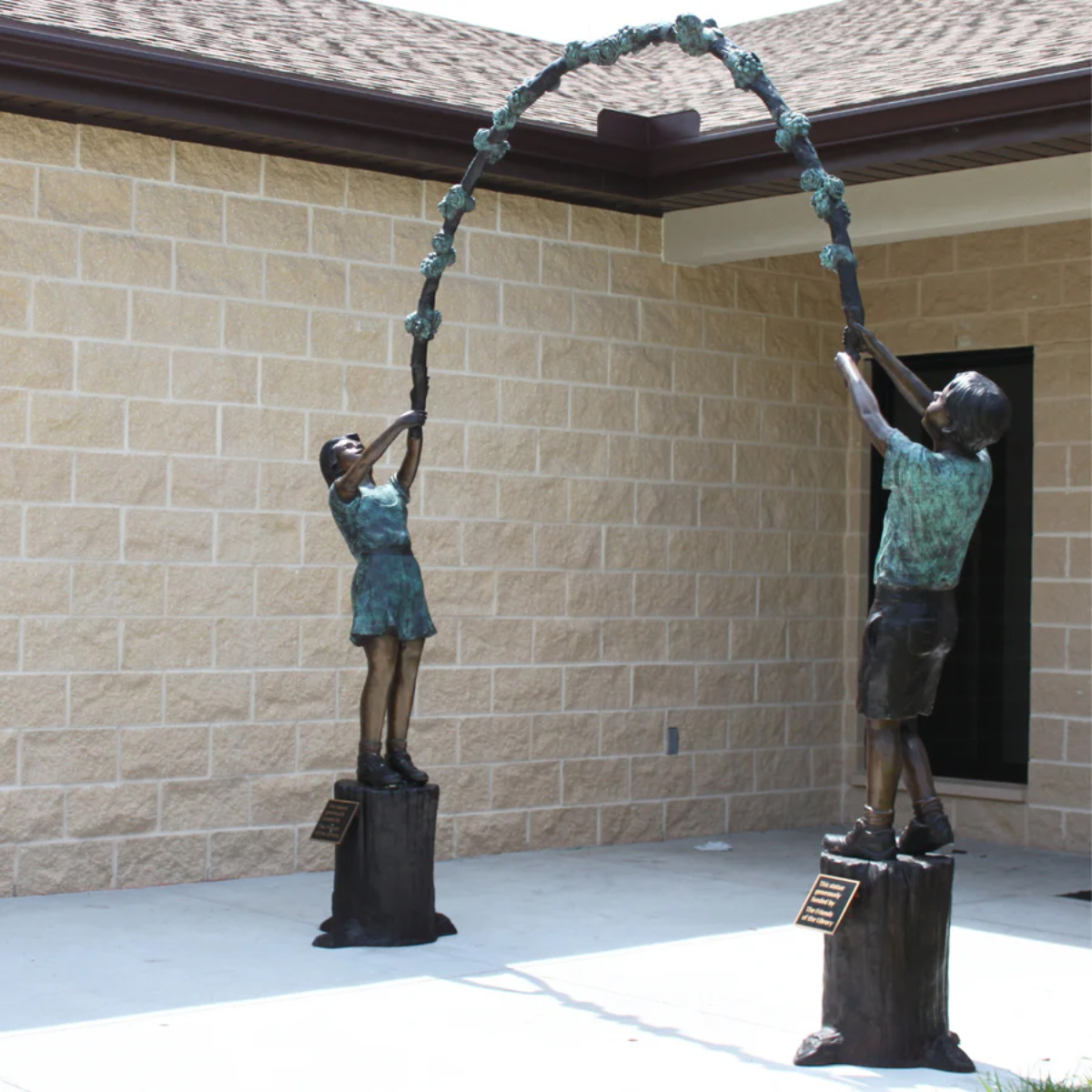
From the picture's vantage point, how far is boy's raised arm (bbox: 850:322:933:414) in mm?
6027

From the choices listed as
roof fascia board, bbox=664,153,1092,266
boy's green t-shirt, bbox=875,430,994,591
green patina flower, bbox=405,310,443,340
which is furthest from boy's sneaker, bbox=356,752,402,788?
roof fascia board, bbox=664,153,1092,266

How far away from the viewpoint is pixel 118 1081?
552cm

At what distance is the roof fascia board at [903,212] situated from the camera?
937cm

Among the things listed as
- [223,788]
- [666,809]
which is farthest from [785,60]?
[223,788]

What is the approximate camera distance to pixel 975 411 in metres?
5.82

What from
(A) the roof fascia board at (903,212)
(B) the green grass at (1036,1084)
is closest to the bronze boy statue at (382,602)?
(B) the green grass at (1036,1084)

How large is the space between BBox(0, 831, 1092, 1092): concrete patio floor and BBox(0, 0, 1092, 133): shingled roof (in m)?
3.92

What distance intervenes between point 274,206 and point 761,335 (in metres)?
3.44

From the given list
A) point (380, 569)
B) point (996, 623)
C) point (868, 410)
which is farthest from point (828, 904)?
point (996, 623)

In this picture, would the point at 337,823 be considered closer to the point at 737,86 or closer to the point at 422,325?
the point at 422,325

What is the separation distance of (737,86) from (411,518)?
3687mm

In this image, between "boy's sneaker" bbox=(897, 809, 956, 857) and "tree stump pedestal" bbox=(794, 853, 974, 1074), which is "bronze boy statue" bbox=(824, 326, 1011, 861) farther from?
"tree stump pedestal" bbox=(794, 853, 974, 1074)

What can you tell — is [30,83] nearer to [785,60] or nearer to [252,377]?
[252,377]

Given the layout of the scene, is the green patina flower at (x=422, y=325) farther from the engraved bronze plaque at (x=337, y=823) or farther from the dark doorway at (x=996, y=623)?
the dark doorway at (x=996, y=623)
